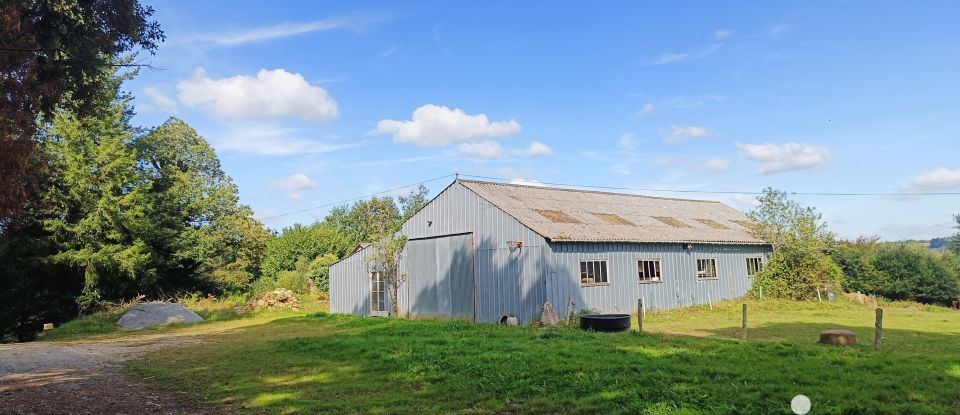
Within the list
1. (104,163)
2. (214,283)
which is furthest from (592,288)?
(214,283)

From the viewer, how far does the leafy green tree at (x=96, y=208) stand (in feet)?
96.5

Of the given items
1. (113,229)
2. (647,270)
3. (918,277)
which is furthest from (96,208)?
(918,277)

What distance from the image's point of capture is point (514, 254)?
22.8 meters

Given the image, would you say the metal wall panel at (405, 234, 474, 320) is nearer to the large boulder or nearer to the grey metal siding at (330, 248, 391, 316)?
the grey metal siding at (330, 248, 391, 316)

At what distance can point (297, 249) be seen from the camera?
50.0 meters

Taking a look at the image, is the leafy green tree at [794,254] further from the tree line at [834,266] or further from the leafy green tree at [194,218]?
the leafy green tree at [194,218]

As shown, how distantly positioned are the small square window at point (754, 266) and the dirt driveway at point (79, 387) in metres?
27.3

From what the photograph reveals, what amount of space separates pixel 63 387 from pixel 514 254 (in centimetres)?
1490

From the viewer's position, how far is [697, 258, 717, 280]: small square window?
28.1m

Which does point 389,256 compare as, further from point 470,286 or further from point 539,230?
point 539,230

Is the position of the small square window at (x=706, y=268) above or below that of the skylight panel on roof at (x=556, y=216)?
below

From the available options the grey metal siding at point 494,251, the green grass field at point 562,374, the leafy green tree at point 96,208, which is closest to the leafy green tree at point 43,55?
the green grass field at point 562,374

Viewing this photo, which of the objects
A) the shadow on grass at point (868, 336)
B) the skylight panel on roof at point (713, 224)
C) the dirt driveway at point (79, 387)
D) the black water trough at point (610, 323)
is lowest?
the shadow on grass at point (868, 336)

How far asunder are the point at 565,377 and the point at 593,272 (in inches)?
556
